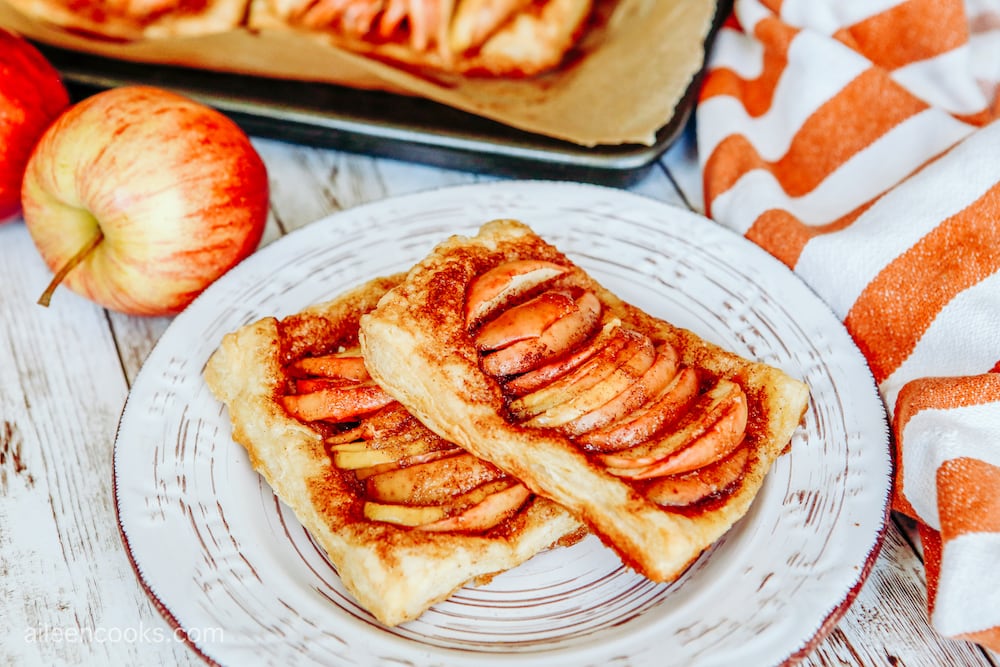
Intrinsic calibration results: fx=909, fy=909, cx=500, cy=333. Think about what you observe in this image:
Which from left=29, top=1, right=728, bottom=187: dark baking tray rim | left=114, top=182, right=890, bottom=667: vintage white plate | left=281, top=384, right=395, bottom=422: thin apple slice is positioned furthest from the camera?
left=29, top=1, right=728, bottom=187: dark baking tray rim

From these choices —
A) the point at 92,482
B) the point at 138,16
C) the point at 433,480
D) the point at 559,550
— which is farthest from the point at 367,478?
the point at 138,16

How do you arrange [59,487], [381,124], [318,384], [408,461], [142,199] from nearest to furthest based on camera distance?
[408,461] < [318,384] < [59,487] < [142,199] < [381,124]

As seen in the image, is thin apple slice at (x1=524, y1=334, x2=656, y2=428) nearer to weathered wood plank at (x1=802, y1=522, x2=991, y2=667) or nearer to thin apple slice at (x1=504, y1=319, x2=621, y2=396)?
thin apple slice at (x1=504, y1=319, x2=621, y2=396)

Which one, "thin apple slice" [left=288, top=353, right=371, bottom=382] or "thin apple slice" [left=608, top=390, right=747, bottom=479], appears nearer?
"thin apple slice" [left=608, top=390, right=747, bottom=479]

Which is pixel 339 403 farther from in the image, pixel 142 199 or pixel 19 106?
pixel 19 106

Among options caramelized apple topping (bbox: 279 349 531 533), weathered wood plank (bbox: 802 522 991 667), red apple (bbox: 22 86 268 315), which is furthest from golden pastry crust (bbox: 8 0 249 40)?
weathered wood plank (bbox: 802 522 991 667)

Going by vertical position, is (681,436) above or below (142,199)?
above

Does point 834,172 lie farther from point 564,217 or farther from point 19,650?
point 19,650

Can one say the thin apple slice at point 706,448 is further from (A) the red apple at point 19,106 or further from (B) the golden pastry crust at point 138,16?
(B) the golden pastry crust at point 138,16
